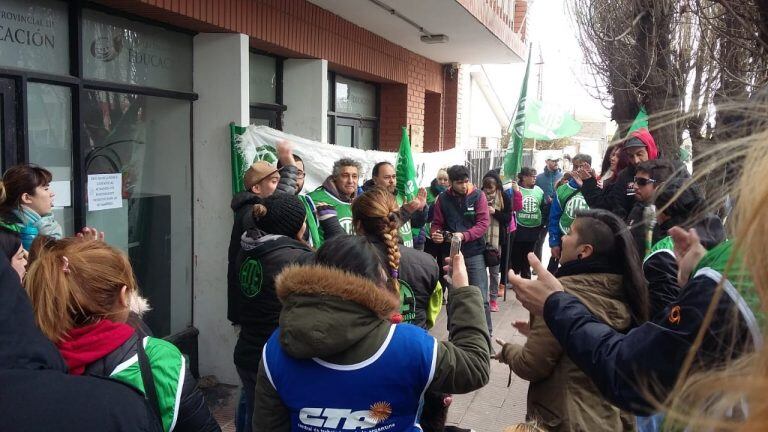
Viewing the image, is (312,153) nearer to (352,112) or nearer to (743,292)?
(352,112)

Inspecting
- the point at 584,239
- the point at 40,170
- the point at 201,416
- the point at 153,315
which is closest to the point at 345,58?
the point at 153,315

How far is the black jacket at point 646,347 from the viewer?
1402 mm

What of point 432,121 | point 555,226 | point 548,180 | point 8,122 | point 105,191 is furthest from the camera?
point 432,121

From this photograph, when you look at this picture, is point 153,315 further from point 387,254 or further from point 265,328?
point 387,254

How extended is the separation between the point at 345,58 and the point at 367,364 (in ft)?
19.1

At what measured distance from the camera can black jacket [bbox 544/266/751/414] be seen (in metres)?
1.40

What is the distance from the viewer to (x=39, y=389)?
1.30 metres

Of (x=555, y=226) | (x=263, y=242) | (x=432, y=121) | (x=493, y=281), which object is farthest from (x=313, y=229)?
(x=432, y=121)

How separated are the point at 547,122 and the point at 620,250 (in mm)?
9780

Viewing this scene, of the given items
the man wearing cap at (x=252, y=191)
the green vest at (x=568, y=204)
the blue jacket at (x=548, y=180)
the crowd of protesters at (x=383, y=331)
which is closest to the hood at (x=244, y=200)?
the man wearing cap at (x=252, y=191)

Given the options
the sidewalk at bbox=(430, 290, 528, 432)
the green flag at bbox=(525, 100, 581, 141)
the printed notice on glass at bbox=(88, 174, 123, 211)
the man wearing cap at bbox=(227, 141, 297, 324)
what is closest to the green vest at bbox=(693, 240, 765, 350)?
the man wearing cap at bbox=(227, 141, 297, 324)

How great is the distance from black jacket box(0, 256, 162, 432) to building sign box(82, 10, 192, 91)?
342cm

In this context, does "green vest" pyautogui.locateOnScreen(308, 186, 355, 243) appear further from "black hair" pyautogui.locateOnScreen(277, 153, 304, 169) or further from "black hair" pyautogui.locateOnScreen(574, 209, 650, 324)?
"black hair" pyautogui.locateOnScreen(574, 209, 650, 324)

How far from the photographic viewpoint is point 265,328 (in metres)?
3.09
